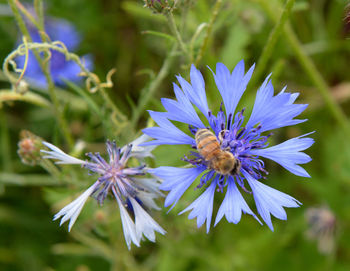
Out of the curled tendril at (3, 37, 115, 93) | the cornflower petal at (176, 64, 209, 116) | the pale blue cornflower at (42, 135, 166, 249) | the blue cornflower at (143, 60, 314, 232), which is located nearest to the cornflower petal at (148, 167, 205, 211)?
the blue cornflower at (143, 60, 314, 232)

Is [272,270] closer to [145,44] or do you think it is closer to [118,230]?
[118,230]

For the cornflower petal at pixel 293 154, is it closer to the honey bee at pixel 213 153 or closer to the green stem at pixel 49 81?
the honey bee at pixel 213 153

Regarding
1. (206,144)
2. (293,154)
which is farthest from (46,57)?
(293,154)

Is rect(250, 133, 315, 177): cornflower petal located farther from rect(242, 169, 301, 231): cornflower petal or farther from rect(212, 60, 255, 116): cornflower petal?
rect(212, 60, 255, 116): cornflower petal

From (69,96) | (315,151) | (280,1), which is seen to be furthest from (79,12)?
(315,151)

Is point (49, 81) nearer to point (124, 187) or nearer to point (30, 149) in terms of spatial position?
→ point (30, 149)

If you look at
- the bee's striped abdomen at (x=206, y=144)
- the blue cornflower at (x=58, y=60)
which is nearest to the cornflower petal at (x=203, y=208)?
the bee's striped abdomen at (x=206, y=144)
